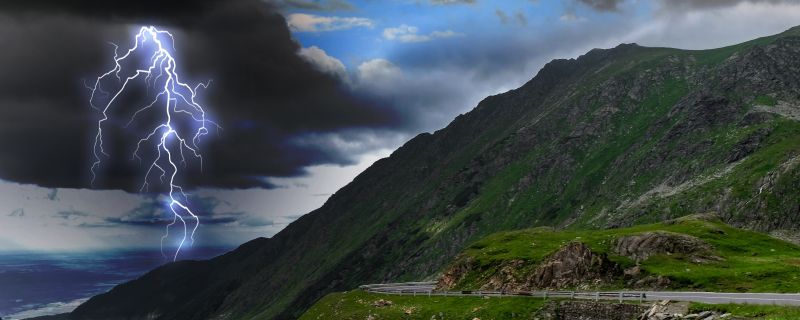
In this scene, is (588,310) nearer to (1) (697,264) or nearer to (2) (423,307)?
(1) (697,264)

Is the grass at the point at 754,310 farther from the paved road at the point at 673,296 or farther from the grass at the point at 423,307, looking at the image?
the grass at the point at 423,307

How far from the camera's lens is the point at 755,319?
40188mm

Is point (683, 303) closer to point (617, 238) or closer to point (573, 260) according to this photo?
point (573, 260)

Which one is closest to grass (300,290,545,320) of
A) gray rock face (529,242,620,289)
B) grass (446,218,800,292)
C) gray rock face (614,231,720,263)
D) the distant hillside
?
the distant hillside

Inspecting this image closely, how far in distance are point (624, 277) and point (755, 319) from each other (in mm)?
33015

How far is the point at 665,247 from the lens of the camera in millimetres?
80500

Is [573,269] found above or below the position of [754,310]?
above

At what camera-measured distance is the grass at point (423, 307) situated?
6756 centimetres

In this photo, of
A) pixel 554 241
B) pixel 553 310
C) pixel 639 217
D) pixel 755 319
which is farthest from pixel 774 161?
pixel 755 319

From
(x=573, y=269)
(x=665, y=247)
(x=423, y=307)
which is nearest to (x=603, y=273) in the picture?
(x=573, y=269)

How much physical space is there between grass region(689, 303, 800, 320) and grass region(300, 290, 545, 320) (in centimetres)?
2061

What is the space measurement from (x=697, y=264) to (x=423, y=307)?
36.2 m

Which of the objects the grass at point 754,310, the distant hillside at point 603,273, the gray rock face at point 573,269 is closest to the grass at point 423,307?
the distant hillside at point 603,273

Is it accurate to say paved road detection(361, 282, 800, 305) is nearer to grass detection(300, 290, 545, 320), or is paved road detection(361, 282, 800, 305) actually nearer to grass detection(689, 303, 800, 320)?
grass detection(689, 303, 800, 320)
